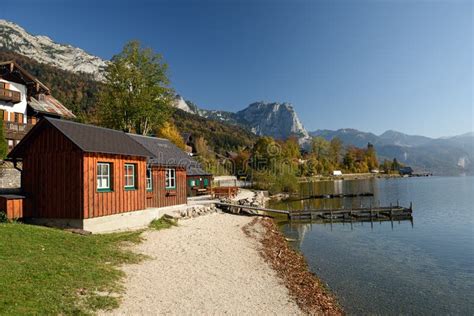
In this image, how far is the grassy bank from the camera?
7.19 meters

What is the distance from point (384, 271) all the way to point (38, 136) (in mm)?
18863

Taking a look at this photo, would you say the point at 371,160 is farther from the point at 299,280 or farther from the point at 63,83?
the point at 299,280

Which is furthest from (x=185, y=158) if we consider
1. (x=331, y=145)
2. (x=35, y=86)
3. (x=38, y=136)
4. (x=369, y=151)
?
(x=369, y=151)

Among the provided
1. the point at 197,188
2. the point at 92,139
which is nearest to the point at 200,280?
the point at 92,139

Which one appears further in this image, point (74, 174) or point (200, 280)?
point (74, 174)

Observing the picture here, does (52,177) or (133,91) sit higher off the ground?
(133,91)

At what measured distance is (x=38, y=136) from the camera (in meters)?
16.3

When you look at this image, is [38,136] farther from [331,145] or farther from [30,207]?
[331,145]

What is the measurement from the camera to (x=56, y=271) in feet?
29.7

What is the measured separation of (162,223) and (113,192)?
449 centimetres

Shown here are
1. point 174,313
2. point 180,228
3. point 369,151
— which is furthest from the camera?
point 369,151

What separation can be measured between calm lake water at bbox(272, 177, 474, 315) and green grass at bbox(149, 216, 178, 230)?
8.55m

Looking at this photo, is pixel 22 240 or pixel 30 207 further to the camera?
pixel 30 207

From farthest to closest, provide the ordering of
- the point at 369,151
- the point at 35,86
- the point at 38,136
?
the point at 369,151
the point at 35,86
the point at 38,136
